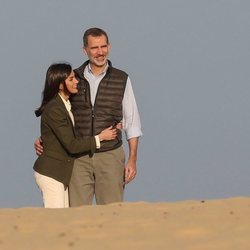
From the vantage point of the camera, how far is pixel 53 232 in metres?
8.16

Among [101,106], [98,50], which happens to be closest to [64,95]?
[101,106]

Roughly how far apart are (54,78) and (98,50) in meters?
0.54

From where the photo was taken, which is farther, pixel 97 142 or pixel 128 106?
pixel 128 106

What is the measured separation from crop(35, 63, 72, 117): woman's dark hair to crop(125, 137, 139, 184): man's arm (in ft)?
3.35

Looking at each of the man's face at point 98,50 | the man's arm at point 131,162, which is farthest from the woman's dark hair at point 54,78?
the man's arm at point 131,162

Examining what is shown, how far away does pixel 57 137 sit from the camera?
10211 millimetres

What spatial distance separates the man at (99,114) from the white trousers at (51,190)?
16 centimetres

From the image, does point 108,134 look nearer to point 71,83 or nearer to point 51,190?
point 71,83

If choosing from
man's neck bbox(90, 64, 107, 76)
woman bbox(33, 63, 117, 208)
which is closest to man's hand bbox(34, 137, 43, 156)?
woman bbox(33, 63, 117, 208)

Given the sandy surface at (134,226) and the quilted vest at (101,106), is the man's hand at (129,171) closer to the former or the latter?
the quilted vest at (101,106)

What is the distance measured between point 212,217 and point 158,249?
1208 mm

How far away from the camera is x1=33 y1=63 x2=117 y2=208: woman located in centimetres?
1016

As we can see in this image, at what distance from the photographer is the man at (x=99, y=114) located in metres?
10.3

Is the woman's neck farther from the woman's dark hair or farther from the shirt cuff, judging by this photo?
the shirt cuff
